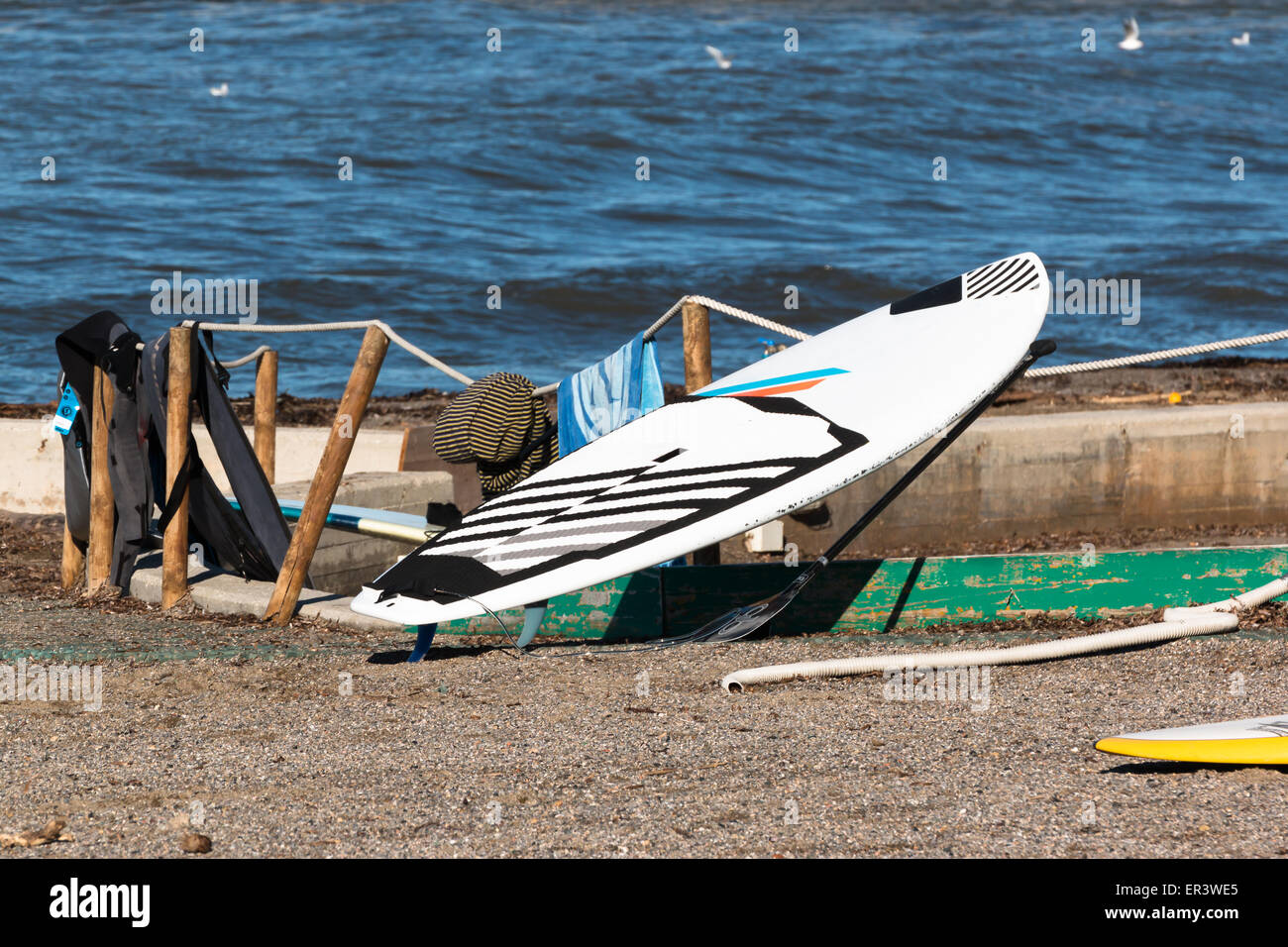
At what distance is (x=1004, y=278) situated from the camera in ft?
24.1

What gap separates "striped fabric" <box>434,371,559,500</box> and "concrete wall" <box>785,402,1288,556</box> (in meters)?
2.79

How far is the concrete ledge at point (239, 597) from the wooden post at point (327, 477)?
0.18m

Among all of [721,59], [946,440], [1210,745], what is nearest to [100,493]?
[946,440]

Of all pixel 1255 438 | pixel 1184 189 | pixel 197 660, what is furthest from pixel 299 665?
pixel 1184 189

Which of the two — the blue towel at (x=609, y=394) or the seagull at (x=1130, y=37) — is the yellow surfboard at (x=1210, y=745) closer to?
the blue towel at (x=609, y=394)

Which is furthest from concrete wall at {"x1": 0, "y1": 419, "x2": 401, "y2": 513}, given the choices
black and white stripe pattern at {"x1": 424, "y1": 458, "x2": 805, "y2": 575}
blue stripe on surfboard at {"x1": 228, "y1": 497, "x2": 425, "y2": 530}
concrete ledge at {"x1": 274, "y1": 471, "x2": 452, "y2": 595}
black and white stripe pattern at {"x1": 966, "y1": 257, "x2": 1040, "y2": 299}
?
black and white stripe pattern at {"x1": 966, "y1": 257, "x2": 1040, "y2": 299}

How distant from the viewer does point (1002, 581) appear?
7.39 metres

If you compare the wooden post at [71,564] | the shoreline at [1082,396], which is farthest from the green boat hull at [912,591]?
the shoreline at [1082,396]

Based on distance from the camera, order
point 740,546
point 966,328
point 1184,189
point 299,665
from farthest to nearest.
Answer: point 1184,189
point 740,546
point 966,328
point 299,665

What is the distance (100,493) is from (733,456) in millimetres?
3665

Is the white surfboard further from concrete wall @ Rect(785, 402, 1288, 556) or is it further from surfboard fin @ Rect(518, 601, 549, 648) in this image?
concrete wall @ Rect(785, 402, 1288, 556)

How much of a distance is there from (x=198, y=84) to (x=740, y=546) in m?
28.4

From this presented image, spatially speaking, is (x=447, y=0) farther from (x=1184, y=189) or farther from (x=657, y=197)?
(x=1184, y=189)

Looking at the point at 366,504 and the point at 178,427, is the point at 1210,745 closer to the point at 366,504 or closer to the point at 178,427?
the point at 178,427
